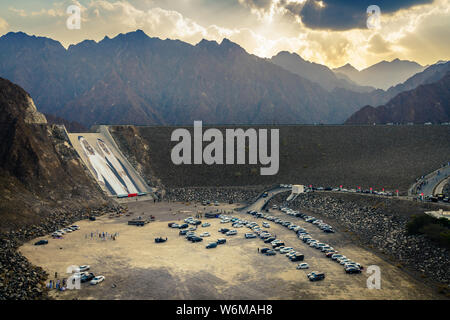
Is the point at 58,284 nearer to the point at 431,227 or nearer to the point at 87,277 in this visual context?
the point at 87,277

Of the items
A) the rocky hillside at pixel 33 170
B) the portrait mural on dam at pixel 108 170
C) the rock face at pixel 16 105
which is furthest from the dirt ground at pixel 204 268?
the rock face at pixel 16 105

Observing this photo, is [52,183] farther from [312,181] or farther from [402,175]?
[402,175]

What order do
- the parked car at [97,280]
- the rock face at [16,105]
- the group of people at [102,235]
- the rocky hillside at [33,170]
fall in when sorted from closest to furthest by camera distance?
1. the parked car at [97,280]
2. the group of people at [102,235]
3. the rocky hillside at [33,170]
4. the rock face at [16,105]

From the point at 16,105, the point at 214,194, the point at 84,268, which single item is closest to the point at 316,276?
the point at 84,268

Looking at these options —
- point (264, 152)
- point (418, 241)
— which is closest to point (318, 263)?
point (418, 241)

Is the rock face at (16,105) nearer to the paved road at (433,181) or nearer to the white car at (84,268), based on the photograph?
the white car at (84,268)

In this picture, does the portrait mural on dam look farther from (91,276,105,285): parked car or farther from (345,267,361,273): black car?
(345,267,361,273): black car

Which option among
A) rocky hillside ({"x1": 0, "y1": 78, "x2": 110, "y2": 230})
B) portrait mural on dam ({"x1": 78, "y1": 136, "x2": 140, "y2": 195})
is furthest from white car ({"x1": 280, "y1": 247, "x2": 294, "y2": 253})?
portrait mural on dam ({"x1": 78, "y1": 136, "x2": 140, "y2": 195})
